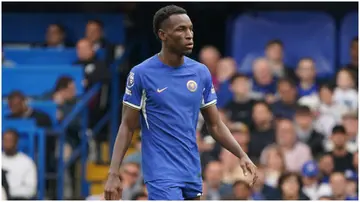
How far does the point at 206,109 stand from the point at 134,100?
1.62 ft

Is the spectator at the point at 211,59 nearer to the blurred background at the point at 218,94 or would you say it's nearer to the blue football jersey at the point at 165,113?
the blurred background at the point at 218,94

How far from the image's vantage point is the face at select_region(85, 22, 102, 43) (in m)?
13.7

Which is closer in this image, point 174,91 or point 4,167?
point 174,91

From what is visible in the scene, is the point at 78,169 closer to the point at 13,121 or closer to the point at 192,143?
the point at 13,121

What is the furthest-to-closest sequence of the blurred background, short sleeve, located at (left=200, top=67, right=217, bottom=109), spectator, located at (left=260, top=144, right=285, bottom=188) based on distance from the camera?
the blurred background → spectator, located at (left=260, top=144, right=285, bottom=188) → short sleeve, located at (left=200, top=67, right=217, bottom=109)

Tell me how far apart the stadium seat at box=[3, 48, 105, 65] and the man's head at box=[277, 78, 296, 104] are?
2.67 m

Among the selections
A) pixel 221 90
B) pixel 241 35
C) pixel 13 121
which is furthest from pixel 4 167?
pixel 241 35

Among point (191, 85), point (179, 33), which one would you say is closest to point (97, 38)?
point (191, 85)

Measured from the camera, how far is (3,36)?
14.7 meters

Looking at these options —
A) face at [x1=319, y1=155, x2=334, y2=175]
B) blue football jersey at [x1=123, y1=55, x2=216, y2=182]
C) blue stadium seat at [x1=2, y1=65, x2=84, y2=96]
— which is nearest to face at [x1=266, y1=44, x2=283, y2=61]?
face at [x1=319, y1=155, x2=334, y2=175]

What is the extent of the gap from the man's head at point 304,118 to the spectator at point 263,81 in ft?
1.94

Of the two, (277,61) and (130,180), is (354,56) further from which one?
(130,180)

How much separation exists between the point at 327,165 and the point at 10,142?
3.30m

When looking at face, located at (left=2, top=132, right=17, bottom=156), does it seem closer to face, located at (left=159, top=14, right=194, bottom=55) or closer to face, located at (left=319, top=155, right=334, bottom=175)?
face, located at (left=319, top=155, right=334, bottom=175)
